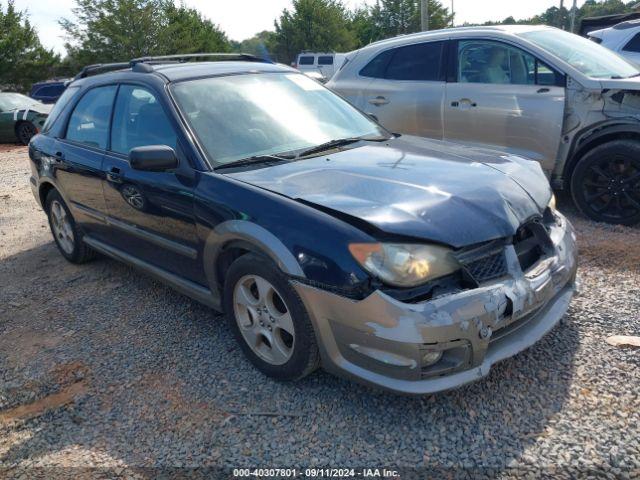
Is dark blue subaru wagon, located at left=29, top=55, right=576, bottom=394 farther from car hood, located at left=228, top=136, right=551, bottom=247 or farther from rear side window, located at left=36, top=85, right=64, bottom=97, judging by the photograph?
rear side window, located at left=36, top=85, right=64, bottom=97

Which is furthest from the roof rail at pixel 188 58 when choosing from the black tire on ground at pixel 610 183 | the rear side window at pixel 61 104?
the black tire on ground at pixel 610 183

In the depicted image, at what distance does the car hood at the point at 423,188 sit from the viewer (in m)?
2.60

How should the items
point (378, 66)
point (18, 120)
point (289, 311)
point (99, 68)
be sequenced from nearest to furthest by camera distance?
point (289, 311)
point (99, 68)
point (378, 66)
point (18, 120)

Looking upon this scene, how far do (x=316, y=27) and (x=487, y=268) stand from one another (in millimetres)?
39423

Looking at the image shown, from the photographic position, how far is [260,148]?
11.3ft

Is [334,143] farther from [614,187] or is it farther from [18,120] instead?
[18,120]

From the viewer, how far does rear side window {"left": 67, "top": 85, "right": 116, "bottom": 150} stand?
4.26m

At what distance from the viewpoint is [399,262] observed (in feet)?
8.18

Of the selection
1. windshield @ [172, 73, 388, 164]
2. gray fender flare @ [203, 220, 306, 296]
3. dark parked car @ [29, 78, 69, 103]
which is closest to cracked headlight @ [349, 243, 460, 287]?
gray fender flare @ [203, 220, 306, 296]

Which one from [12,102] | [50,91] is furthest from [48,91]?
[12,102]

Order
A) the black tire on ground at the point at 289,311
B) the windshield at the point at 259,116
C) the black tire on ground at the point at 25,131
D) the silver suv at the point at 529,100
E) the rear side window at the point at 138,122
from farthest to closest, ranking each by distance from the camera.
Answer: the black tire on ground at the point at 25,131 < the silver suv at the point at 529,100 < the rear side window at the point at 138,122 < the windshield at the point at 259,116 < the black tire on ground at the point at 289,311

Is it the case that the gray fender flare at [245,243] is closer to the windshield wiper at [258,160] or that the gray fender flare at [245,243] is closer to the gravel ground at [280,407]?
the windshield wiper at [258,160]

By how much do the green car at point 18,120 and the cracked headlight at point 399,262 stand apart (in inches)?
594

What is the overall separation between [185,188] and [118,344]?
116cm
